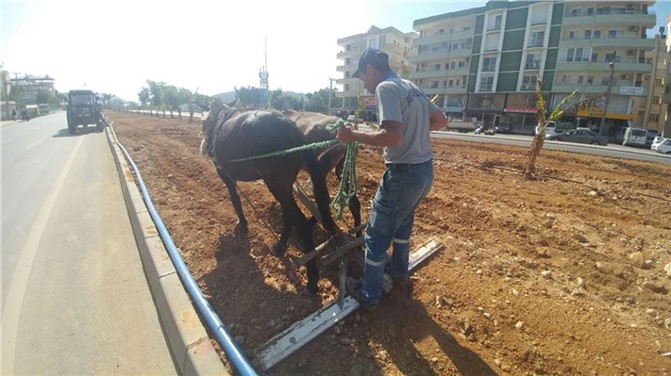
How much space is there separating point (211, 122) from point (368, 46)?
58.0 metres

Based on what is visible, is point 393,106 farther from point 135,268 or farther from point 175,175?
point 175,175

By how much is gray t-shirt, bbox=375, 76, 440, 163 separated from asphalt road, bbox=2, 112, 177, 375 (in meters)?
2.33

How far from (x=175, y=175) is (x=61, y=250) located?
11.4 ft

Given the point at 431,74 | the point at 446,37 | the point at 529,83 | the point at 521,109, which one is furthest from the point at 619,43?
the point at 431,74

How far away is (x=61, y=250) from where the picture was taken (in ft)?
13.3

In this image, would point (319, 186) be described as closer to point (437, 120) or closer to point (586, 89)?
point (437, 120)

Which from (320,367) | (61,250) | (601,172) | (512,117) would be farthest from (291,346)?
(512,117)

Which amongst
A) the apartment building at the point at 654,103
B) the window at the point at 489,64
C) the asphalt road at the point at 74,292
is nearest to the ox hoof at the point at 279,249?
the asphalt road at the point at 74,292

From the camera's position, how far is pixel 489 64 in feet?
137

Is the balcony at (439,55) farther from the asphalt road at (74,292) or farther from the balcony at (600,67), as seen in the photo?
the asphalt road at (74,292)

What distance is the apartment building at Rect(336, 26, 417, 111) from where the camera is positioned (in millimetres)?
53812

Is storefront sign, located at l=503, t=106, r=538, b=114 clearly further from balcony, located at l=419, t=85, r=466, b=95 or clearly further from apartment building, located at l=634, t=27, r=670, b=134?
apartment building, located at l=634, t=27, r=670, b=134

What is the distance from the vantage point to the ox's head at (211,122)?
448 cm

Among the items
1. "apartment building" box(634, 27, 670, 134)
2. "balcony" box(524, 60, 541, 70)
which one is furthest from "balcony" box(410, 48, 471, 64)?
"apartment building" box(634, 27, 670, 134)
